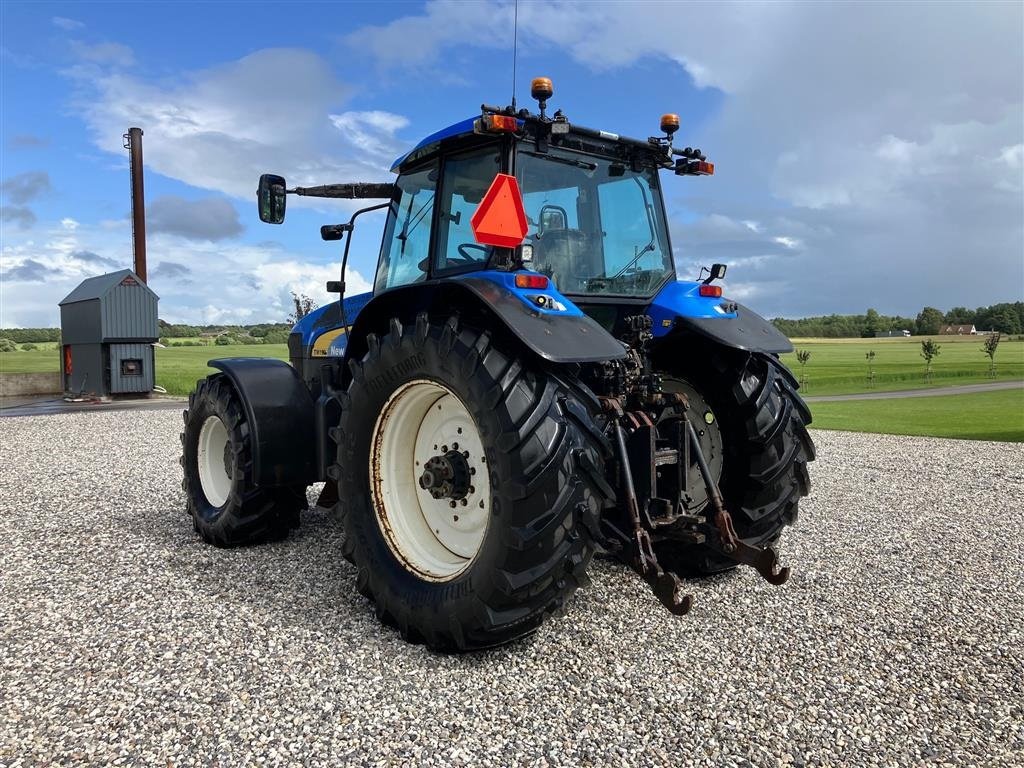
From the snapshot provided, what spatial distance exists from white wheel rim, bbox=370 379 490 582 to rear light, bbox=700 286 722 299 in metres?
1.48


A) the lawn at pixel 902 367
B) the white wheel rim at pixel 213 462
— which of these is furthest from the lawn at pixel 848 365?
the white wheel rim at pixel 213 462

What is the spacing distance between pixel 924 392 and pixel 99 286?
23196 millimetres

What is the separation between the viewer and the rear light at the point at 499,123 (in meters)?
3.25

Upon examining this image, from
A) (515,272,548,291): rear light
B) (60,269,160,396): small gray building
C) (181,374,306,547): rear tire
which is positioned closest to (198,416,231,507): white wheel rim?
(181,374,306,547): rear tire

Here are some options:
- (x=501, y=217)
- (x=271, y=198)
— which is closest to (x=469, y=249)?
(x=501, y=217)

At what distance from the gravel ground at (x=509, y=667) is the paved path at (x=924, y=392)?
57.9 ft

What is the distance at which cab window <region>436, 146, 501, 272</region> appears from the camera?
3646mm

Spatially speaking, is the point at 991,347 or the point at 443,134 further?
the point at 991,347

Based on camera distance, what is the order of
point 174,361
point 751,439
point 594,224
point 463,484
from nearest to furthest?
point 463,484 → point 751,439 → point 594,224 → point 174,361

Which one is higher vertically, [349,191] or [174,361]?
[349,191]

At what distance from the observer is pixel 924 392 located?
864 inches

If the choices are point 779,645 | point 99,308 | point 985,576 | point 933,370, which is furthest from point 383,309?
point 933,370

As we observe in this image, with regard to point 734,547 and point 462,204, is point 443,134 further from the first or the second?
point 734,547

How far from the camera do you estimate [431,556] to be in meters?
3.50
